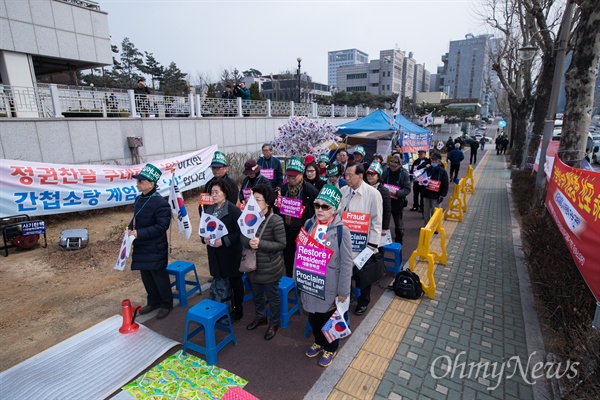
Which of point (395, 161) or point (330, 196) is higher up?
point (330, 196)

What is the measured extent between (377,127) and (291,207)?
9.01 m

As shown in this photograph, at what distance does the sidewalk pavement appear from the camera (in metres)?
3.26

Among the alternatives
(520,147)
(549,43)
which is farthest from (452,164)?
(520,147)

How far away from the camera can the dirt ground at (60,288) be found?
421 cm

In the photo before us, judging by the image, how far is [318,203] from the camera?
3279 millimetres

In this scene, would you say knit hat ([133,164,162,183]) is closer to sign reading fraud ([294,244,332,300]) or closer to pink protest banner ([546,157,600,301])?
sign reading fraud ([294,244,332,300])

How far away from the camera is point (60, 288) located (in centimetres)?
540

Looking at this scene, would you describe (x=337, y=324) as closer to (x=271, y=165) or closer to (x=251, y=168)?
(x=251, y=168)

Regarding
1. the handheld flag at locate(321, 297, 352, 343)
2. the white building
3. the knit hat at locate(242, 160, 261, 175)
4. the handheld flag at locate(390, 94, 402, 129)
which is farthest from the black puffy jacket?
the white building

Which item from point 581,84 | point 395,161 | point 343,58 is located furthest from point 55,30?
point 343,58

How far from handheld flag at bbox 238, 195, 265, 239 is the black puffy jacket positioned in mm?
1251

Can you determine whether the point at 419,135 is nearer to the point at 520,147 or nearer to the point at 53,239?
the point at 520,147

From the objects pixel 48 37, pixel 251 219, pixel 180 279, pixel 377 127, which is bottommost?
pixel 180 279

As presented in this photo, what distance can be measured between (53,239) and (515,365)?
8992 millimetres
